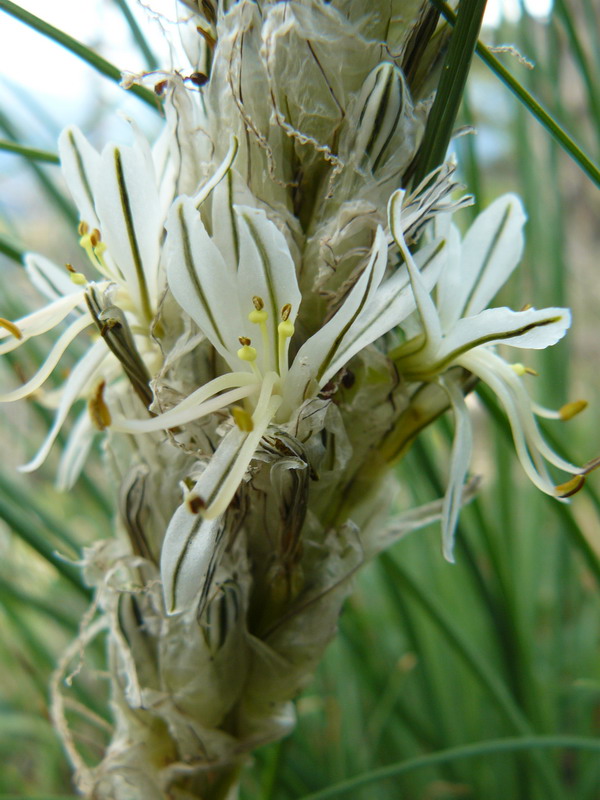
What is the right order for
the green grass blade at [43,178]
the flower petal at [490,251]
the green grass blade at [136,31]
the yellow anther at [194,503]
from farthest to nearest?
the green grass blade at [43,178] → the green grass blade at [136,31] → the flower petal at [490,251] → the yellow anther at [194,503]

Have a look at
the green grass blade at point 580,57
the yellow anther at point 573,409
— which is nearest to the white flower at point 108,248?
the yellow anther at point 573,409

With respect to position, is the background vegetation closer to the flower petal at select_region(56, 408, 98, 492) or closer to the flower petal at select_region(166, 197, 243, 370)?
the flower petal at select_region(56, 408, 98, 492)

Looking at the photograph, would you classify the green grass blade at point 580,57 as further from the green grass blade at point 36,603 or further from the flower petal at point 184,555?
the green grass blade at point 36,603

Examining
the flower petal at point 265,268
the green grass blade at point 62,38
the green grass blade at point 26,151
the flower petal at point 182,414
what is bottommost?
the flower petal at point 182,414

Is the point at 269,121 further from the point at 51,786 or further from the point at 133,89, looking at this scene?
the point at 51,786

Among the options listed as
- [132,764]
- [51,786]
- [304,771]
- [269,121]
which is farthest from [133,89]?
[51,786]

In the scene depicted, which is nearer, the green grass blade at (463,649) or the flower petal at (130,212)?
the flower petal at (130,212)
